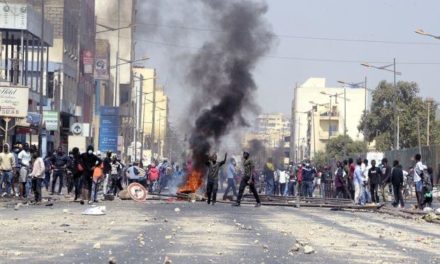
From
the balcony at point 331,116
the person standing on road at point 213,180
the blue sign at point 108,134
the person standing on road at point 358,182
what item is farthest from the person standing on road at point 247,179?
the balcony at point 331,116

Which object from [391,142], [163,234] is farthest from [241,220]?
[391,142]

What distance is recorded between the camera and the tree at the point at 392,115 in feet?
340

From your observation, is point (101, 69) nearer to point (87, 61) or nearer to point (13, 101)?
point (87, 61)

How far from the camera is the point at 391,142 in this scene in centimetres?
10612

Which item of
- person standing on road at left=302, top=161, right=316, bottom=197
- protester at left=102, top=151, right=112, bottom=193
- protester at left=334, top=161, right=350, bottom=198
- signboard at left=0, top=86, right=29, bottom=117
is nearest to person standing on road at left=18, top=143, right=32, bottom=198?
protester at left=102, top=151, right=112, bottom=193

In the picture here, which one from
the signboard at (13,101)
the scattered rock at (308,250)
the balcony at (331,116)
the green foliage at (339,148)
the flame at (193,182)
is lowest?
the scattered rock at (308,250)

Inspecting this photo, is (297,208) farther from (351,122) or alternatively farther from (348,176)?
(351,122)

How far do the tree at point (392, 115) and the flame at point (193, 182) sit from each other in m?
62.0

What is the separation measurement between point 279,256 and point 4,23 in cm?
4826

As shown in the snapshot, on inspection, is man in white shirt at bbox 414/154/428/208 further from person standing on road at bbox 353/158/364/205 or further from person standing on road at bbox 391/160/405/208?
person standing on road at bbox 353/158/364/205

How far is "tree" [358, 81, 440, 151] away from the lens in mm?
103669

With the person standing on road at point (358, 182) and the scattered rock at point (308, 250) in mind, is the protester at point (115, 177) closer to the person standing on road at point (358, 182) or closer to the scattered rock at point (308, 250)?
the person standing on road at point (358, 182)

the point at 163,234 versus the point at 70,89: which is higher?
the point at 70,89

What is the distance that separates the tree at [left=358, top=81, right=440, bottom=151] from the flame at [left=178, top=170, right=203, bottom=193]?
203 feet
